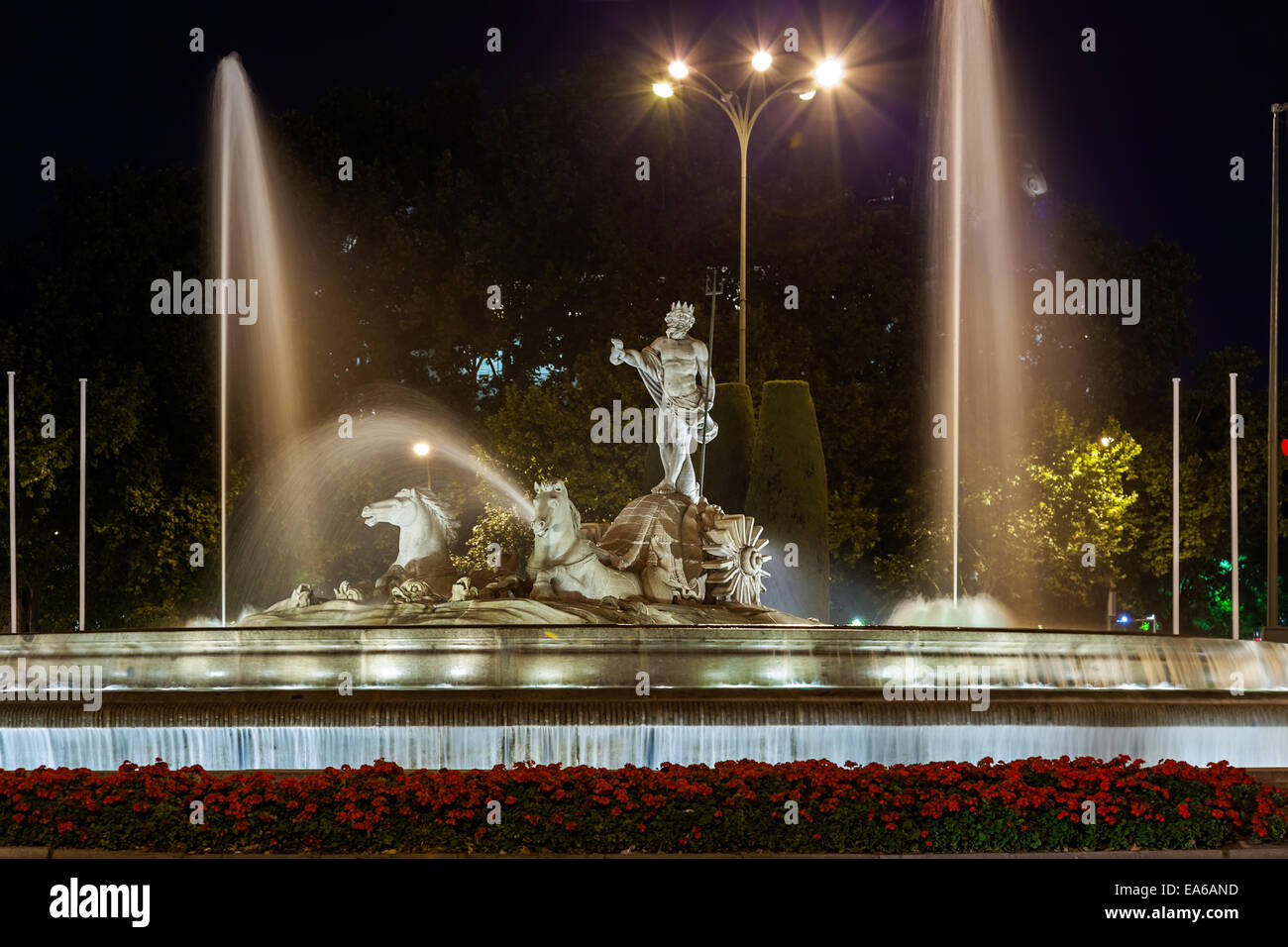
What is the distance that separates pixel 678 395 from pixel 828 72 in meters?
7.44

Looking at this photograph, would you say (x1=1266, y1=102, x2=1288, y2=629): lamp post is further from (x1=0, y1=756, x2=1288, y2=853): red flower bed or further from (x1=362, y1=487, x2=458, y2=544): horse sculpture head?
(x1=0, y1=756, x2=1288, y2=853): red flower bed

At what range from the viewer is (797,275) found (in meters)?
37.0

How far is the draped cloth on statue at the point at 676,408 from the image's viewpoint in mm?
21641

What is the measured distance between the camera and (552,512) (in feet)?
61.5

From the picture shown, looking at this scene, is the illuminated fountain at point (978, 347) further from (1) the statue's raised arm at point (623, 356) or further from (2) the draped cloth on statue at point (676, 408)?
(1) the statue's raised arm at point (623, 356)

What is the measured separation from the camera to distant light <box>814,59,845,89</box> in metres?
25.6

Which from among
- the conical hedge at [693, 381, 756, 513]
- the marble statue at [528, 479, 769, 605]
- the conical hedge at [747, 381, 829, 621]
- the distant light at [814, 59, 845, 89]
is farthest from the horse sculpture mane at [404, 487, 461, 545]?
the distant light at [814, 59, 845, 89]

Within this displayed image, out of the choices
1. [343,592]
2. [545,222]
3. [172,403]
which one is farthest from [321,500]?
[343,592]

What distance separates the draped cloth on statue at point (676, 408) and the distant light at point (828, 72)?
675cm

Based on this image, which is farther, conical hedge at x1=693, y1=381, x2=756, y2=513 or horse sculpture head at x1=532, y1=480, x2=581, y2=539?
conical hedge at x1=693, y1=381, x2=756, y2=513

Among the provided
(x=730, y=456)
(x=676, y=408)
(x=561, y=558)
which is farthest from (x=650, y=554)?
(x=730, y=456)

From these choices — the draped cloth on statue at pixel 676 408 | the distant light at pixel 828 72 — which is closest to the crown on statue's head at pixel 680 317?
the draped cloth on statue at pixel 676 408

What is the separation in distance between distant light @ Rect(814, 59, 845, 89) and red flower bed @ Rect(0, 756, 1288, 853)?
1743 centimetres

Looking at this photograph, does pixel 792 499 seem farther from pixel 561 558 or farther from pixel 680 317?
pixel 561 558
